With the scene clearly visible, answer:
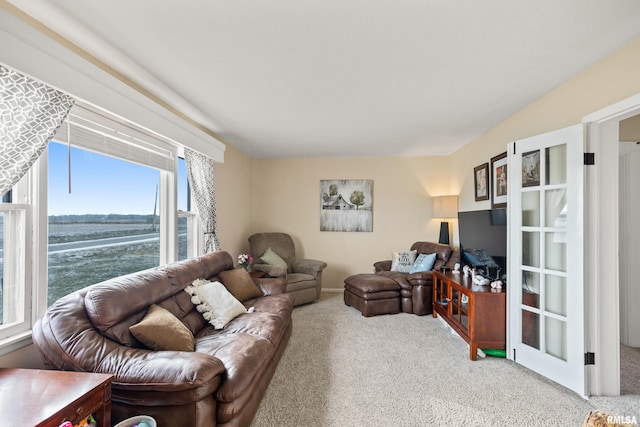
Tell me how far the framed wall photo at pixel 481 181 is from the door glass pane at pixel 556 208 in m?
1.28

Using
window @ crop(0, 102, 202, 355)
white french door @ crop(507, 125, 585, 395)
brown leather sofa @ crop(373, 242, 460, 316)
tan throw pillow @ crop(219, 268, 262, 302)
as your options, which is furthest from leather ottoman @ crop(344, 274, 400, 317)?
window @ crop(0, 102, 202, 355)

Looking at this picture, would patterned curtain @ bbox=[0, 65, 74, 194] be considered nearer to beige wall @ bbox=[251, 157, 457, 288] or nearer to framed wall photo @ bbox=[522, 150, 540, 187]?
framed wall photo @ bbox=[522, 150, 540, 187]

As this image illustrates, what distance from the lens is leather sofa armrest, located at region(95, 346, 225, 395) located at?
148 centimetres

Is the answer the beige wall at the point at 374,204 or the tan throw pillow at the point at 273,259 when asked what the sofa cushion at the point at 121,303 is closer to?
the tan throw pillow at the point at 273,259

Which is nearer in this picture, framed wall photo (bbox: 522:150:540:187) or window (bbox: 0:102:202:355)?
window (bbox: 0:102:202:355)

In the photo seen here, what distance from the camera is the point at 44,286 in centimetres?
182

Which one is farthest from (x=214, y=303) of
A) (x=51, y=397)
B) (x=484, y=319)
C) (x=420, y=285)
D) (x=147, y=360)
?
(x=420, y=285)

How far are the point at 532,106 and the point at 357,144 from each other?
2.21 m

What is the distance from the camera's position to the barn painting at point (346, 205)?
5219mm

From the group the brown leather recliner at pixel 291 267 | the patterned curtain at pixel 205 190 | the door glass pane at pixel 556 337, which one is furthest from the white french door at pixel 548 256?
the patterned curtain at pixel 205 190

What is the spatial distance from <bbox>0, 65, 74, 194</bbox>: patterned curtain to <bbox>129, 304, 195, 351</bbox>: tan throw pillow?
103cm

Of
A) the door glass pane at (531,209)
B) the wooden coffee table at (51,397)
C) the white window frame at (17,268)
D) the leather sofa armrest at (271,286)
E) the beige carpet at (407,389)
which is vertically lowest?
the beige carpet at (407,389)

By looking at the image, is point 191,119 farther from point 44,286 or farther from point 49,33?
point 44,286

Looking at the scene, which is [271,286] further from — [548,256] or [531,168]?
[531,168]
